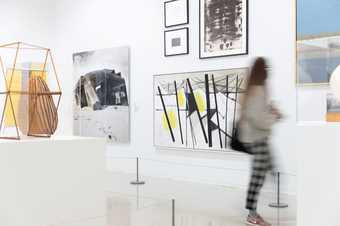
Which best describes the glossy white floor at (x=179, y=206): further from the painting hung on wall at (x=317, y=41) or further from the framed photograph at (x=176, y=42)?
the framed photograph at (x=176, y=42)

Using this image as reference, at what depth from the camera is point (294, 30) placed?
5684mm

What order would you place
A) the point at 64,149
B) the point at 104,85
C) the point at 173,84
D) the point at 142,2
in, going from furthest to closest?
the point at 104,85
the point at 142,2
the point at 173,84
the point at 64,149

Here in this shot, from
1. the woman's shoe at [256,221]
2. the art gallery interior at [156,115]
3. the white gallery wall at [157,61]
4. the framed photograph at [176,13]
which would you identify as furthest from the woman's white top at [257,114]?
the framed photograph at [176,13]

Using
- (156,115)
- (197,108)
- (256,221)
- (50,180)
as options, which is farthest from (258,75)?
(156,115)

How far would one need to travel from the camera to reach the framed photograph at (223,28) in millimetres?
6203

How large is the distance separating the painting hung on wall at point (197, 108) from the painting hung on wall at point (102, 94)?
→ 2.70 feet

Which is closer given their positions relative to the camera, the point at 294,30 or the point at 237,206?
the point at 237,206

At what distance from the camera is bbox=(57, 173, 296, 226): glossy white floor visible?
4216 mm

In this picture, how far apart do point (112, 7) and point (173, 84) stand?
226cm

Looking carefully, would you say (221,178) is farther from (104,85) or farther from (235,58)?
(104,85)

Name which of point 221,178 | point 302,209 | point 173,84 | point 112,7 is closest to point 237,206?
point 221,178

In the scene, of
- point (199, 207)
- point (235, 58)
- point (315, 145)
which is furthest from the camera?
point (235, 58)

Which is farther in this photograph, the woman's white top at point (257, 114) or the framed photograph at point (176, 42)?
the framed photograph at point (176, 42)

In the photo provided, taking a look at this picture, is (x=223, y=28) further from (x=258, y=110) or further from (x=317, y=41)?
(x=258, y=110)
